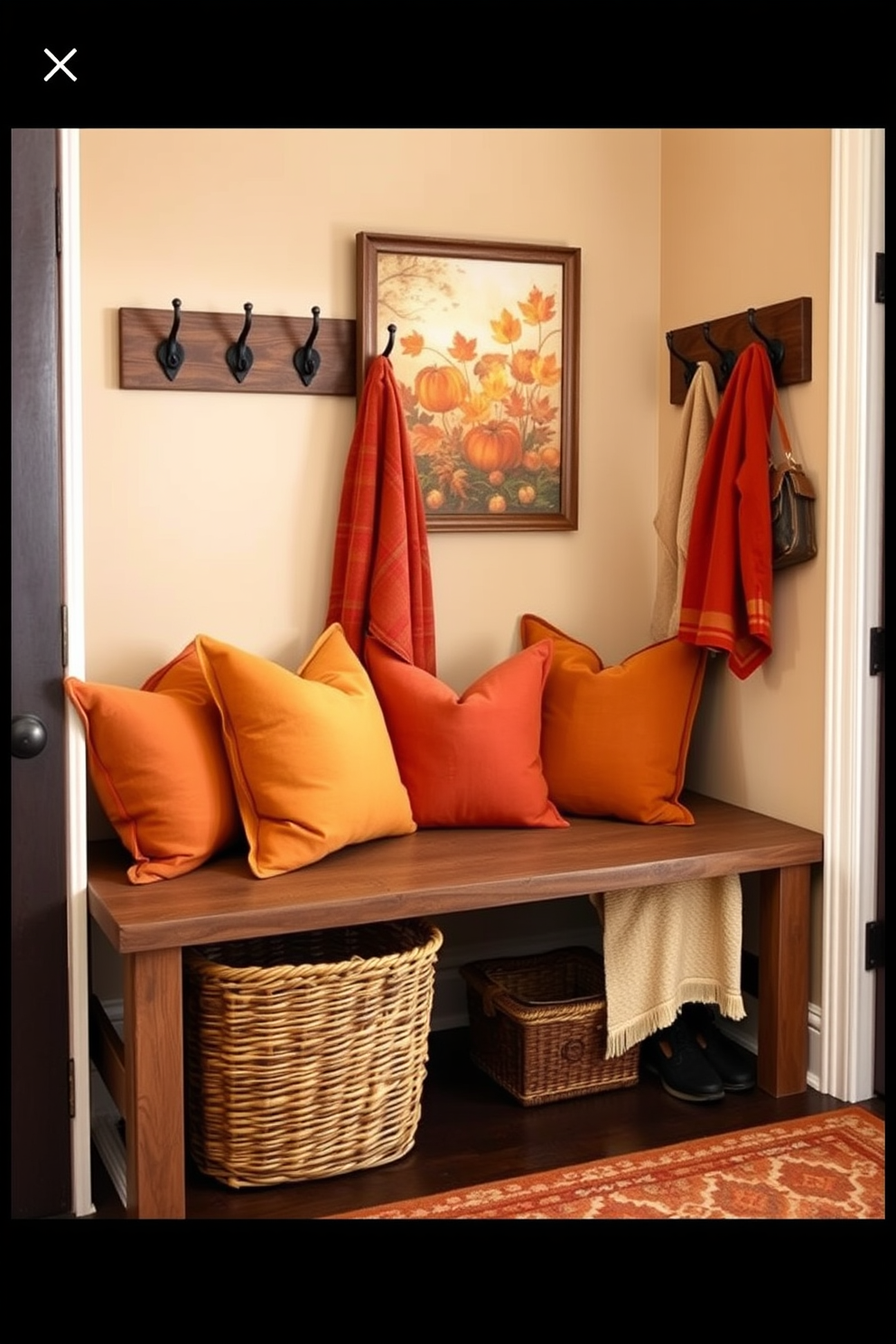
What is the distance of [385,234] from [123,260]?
58cm

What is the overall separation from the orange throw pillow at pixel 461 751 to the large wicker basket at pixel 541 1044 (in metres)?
0.38

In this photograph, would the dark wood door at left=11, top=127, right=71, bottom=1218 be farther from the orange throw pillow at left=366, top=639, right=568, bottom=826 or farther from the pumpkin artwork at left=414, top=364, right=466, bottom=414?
the pumpkin artwork at left=414, top=364, right=466, bottom=414

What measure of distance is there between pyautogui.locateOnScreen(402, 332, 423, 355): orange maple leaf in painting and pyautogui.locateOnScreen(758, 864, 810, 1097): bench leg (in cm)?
140

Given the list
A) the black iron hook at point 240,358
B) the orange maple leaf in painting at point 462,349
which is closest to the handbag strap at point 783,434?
the orange maple leaf in painting at point 462,349

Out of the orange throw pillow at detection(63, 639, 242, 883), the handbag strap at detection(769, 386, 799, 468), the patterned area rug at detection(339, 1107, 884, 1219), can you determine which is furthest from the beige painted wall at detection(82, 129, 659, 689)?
the patterned area rug at detection(339, 1107, 884, 1219)

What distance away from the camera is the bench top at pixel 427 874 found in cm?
237

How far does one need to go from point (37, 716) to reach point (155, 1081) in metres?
0.65

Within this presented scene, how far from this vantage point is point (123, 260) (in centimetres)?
289

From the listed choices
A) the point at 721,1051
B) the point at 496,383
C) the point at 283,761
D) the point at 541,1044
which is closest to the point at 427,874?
the point at 283,761

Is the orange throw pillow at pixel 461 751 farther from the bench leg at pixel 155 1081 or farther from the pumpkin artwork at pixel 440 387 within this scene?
the bench leg at pixel 155 1081

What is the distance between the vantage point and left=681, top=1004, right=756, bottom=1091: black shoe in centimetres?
294

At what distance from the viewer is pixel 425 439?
10.5 ft
